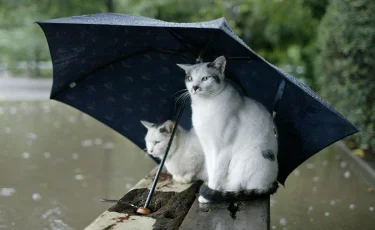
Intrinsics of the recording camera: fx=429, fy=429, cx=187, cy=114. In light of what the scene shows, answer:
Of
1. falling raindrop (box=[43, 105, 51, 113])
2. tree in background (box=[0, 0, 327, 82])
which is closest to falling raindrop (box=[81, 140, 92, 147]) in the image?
falling raindrop (box=[43, 105, 51, 113])

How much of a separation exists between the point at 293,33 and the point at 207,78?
14.9m

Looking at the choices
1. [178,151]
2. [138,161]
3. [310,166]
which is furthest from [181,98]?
[310,166]

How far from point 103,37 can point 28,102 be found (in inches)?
Result: 438

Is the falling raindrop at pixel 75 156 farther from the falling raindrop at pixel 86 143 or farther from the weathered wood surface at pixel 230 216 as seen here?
the weathered wood surface at pixel 230 216

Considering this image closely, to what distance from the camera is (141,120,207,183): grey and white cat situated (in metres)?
3.21

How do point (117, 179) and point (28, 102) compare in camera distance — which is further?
point (28, 102)

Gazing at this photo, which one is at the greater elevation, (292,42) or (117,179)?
(292,42)

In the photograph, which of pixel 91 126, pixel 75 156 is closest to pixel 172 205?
pixel 75 156

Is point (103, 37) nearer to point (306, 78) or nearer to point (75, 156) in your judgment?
point (75, 156)

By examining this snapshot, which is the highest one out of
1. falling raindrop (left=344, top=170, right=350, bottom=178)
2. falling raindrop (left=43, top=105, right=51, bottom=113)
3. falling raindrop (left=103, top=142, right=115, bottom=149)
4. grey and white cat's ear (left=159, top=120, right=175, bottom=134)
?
grey and white cat's ear (left=159, top=120, right=175, bottom=134)

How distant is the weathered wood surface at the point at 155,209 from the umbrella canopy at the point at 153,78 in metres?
0.60

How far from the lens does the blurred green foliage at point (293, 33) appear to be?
20.0 ft

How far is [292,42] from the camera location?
16922 mm

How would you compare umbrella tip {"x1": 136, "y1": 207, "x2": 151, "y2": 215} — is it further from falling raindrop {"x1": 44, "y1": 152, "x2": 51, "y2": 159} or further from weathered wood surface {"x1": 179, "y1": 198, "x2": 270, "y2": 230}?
falling raindrop {"x1": 44, "y1": 152, "x2": 51, "y2": 159}
